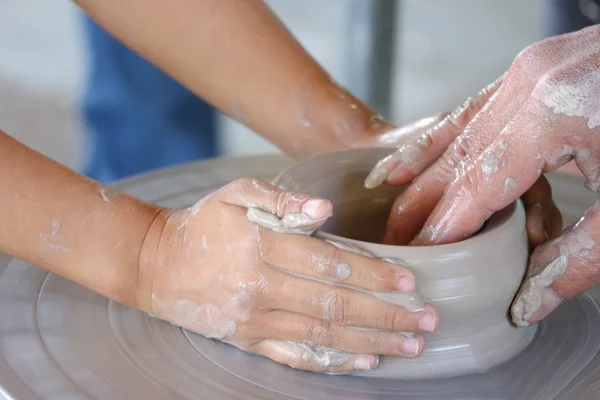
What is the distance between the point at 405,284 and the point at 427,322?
2.4 inches

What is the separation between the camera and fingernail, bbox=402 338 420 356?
1041 millimetres

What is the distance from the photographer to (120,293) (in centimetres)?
116

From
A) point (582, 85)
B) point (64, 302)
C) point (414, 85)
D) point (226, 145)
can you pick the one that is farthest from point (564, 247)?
point (414, 85)

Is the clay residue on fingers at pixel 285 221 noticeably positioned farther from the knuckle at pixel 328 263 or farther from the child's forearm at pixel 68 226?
the child's forearm at pixel 68 226

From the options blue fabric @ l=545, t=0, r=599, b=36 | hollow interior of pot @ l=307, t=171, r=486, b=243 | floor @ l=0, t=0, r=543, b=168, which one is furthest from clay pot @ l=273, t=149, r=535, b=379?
floor @ l=0, t=0, r=543, b=168

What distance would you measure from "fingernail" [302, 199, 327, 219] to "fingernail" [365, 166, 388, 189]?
0.26m

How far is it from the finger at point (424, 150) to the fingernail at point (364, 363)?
0.99 feet

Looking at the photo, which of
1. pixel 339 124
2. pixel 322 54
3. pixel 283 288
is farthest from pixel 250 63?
pixel 322 54

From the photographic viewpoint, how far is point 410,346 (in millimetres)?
1041

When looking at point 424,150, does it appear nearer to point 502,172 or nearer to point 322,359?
point 502,172

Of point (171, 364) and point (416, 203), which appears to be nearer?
point (171, 364)

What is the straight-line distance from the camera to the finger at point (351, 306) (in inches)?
39.8

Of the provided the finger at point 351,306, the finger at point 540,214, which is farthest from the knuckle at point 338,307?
the finger at point 540,214

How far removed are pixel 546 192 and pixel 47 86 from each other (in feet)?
9.97
